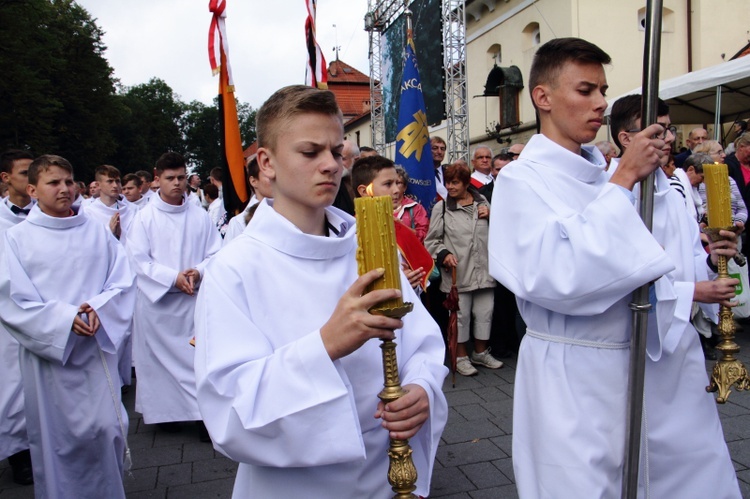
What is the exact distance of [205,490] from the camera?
416 centimetres

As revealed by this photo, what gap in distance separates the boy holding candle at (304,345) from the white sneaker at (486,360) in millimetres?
4763

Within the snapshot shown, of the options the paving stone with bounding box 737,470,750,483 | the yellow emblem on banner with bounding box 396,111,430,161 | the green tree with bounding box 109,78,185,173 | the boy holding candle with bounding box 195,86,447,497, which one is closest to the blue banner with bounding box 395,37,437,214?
the yellow emblem on banner with bounding box 396,111,430,161

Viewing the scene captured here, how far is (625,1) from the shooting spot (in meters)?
18.7

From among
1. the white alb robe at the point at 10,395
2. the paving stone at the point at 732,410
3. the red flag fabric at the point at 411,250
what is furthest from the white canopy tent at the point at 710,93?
the white alb robe at the point at 10,395

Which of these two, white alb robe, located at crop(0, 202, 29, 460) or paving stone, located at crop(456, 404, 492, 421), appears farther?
paving stone, located at crop(456, 404, 492, 421)

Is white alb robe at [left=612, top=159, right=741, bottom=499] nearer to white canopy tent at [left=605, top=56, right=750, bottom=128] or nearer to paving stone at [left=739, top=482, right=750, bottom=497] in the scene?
paving stone at [left=739, top=482, right=750, bottom=497]

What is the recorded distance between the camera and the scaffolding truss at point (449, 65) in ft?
60.6

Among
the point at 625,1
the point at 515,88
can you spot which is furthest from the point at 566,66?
the point at 515,88

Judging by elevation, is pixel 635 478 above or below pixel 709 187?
below

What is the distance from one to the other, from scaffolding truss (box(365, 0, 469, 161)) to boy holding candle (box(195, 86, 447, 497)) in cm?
1622

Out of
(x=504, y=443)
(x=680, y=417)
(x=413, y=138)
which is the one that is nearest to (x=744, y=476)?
(x=504, y=443)

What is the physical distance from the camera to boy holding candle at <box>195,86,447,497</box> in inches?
65.0

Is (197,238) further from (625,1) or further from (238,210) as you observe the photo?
(625,1)

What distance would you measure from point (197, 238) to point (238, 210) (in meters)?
0.59
